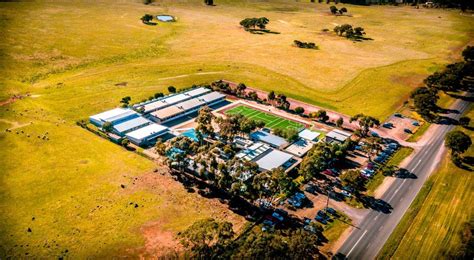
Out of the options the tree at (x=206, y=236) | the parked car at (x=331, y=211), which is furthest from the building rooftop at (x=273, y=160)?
the tree at (x=206, y=236)

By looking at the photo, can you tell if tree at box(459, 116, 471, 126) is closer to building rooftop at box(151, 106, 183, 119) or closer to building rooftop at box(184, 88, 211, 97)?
building rooftop at box(184, 88, 211, 97)

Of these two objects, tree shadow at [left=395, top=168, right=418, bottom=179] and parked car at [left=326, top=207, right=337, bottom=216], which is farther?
tree shadow at [left=395, top=168, right=418, bottom=179]

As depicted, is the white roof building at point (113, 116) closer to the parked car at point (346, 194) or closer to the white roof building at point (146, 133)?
the white roof building at point (146, 133)

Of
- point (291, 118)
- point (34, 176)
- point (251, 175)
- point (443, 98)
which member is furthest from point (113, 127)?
point (443, 98)

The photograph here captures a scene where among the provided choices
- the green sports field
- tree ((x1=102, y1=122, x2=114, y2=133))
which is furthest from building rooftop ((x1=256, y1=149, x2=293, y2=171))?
tree ((x1=102, y1=122, x2=114, y2=133))

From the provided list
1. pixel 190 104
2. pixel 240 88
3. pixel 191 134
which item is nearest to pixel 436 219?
pixel 191 134

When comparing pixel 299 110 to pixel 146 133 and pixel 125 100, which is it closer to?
pixel 146 133

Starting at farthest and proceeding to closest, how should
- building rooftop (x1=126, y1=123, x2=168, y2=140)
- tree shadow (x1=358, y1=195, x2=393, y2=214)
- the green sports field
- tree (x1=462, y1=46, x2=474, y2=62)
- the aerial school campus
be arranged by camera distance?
tree (x1=462, y1=46, x2=474, y2=62), the green sports field, building rooftop (x1=126, y1=123, x2=168, y2=140), tree shadow (x1=358, y1=195, x2=393, y2=214), the aerial school campus

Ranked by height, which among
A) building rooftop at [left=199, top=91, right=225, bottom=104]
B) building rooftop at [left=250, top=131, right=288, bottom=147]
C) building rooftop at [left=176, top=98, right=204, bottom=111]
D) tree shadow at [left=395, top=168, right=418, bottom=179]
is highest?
building rooftop at [left=199, top=91, right=225, bottom=104]
